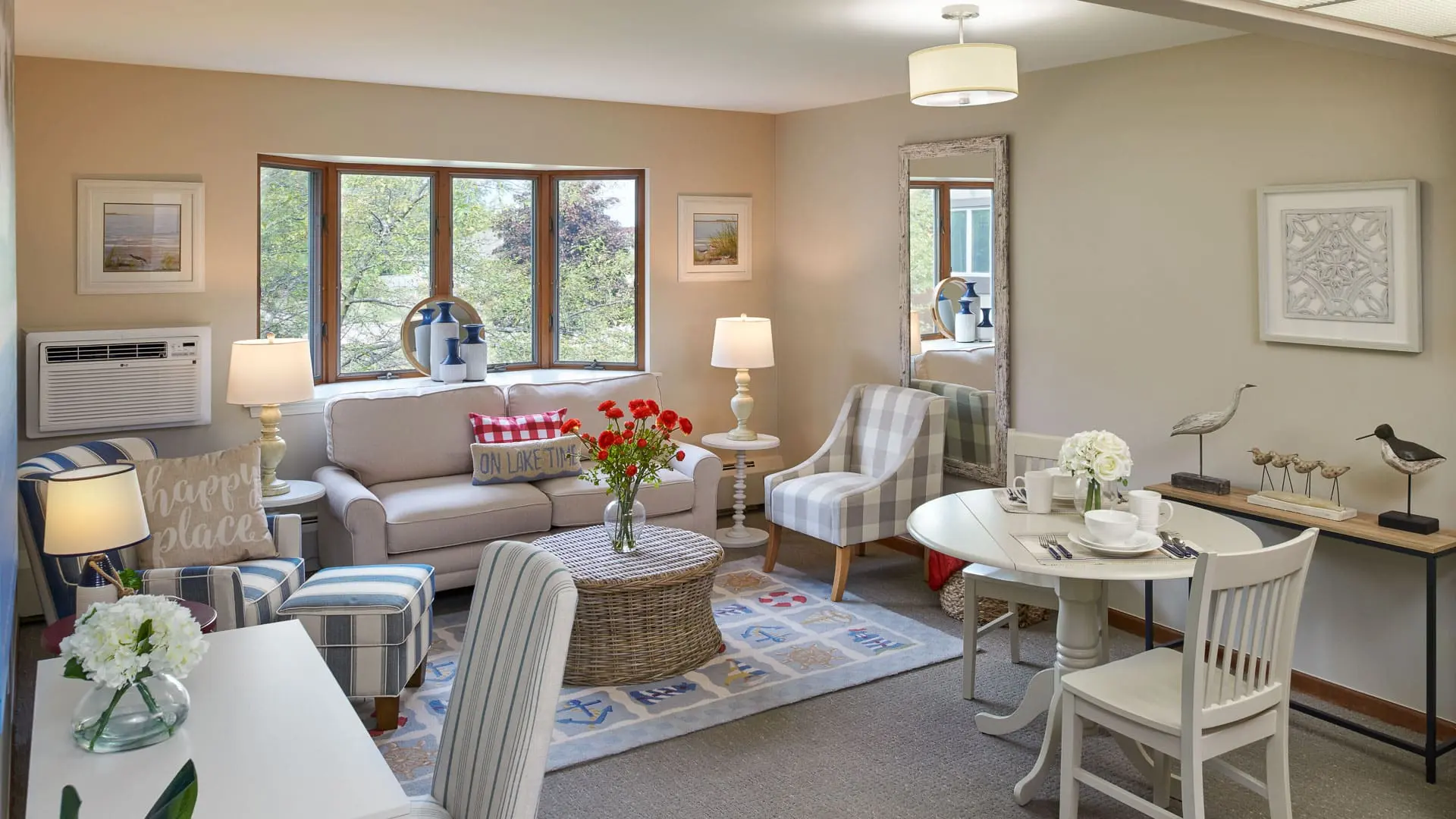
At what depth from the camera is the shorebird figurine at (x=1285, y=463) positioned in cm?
376

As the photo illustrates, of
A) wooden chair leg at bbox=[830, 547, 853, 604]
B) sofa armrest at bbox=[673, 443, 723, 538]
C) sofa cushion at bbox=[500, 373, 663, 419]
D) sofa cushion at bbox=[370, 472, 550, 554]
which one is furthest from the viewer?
sofa cushion at bbox=[500, 373, 663, 419]

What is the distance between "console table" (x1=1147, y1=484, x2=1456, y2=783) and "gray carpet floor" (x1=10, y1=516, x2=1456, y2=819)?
0.08 meters

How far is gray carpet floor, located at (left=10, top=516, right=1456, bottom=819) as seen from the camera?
3111 mm

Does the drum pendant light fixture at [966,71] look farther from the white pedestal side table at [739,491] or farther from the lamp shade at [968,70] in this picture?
the white pedestal side table at [739,491]

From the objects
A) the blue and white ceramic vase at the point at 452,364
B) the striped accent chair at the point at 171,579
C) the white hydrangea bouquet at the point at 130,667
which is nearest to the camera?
the white hydrangea bouquet at the point at 130,667

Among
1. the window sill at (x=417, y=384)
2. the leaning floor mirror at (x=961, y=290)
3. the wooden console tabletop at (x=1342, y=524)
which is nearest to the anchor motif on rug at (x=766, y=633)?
the leaning floor mirror at (x=961, y=290)

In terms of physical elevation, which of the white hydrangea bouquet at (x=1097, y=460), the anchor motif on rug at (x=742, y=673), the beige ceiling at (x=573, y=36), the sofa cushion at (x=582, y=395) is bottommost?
the anchor motif on rug at (x=742, y=673)

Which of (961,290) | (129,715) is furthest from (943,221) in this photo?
(129,715)

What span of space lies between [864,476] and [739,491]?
0.89 m

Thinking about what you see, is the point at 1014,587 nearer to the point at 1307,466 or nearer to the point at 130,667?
the point at 1307,466

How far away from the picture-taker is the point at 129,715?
1.86 meters

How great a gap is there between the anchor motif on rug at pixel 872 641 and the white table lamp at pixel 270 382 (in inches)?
96.7

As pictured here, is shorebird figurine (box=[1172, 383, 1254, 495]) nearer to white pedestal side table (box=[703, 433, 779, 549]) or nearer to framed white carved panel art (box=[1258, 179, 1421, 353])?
framed white carved panel art (box=[1258, 179, 1421, 353])

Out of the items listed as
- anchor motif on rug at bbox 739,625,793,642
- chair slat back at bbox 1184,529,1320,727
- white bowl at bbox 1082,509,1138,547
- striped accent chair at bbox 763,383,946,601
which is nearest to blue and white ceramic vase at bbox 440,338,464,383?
striped accent chair at bbox 763,383,946,601
